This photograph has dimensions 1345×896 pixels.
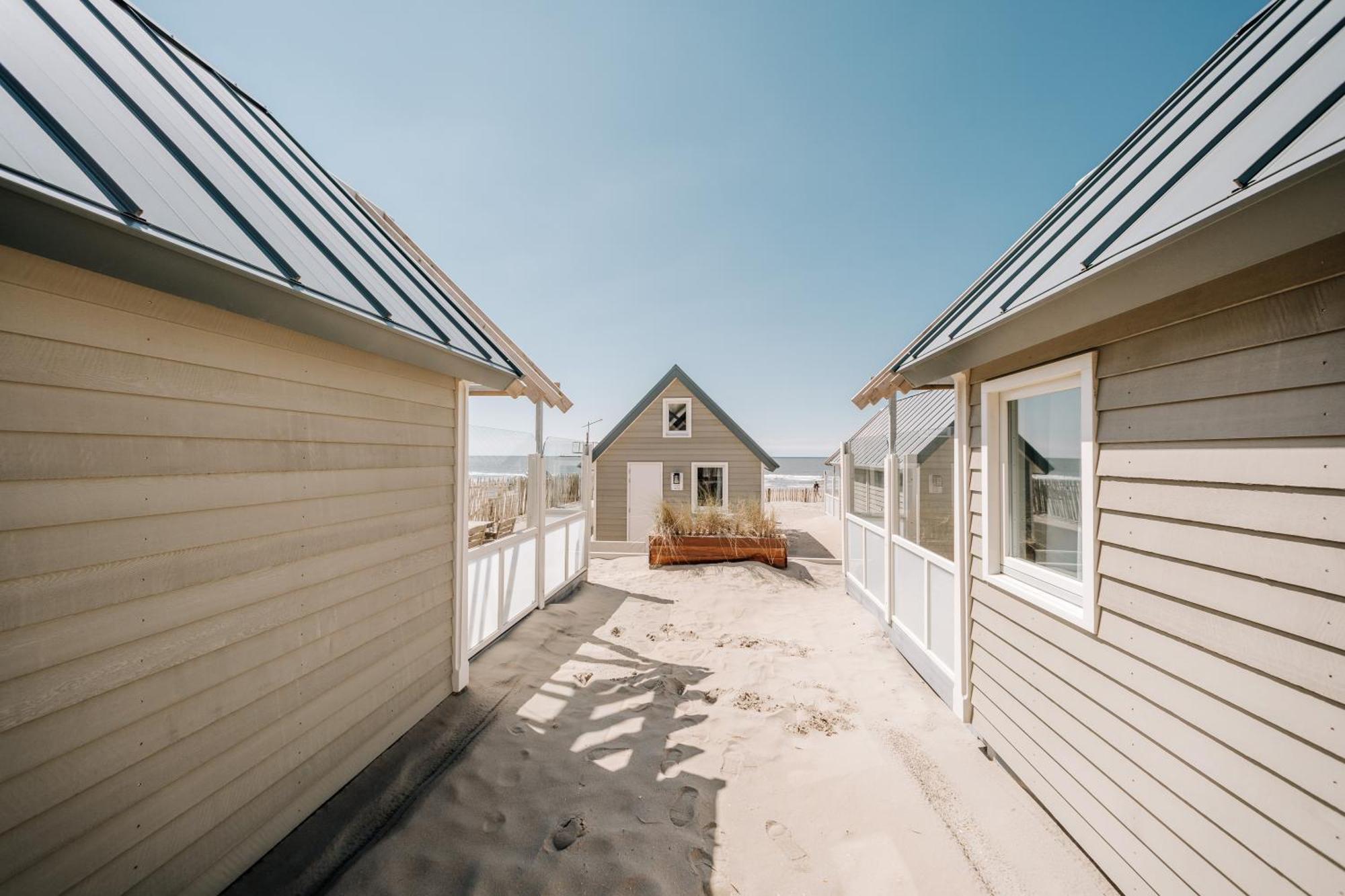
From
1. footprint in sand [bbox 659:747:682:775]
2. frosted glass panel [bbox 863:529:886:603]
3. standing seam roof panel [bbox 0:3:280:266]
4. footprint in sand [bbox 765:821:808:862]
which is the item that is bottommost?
footprint in sand [bbox 765:821:808:862]

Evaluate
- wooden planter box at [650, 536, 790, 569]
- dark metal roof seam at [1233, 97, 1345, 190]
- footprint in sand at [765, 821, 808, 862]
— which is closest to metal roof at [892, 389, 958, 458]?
dark metal roof seam at [1233, 97, 1345, 190]

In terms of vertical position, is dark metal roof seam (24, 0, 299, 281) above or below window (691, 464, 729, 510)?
above

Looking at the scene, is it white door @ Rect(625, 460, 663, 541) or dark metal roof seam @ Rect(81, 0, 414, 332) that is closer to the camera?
dark metal roof seam @ Rect(81, 0, 414, 332)

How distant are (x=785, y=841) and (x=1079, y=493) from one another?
2.34 m

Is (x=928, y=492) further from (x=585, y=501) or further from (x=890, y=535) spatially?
(x=585, y=501)

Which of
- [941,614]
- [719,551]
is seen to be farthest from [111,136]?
[719,551]

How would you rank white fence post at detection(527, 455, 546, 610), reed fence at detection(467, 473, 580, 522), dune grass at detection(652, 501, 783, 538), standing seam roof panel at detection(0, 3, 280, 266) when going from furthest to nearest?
dune grass at detection(652, 501, 783, 538)
white fence post at detection(527, 455, 546, 610)
reed fence at detection(467, 473, 580, 522)
standing seam roof panel at detection(0, 3, 280, 266)

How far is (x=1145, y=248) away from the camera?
1600 mm

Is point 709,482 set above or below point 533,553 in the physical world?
above

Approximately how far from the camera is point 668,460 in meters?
13.5

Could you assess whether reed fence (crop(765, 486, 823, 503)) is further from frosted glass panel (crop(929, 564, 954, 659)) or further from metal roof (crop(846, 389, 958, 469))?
frosted glass panel (crop(929, 564, 954, 659))

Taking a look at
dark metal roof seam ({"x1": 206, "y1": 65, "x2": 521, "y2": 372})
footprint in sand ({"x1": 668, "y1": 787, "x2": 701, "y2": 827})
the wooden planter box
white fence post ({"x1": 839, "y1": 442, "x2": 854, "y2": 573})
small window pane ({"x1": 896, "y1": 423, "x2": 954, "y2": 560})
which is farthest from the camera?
the wooden planter box

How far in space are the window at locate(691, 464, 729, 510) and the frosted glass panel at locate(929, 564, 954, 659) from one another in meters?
9.00

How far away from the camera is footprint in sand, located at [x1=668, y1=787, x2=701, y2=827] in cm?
263
